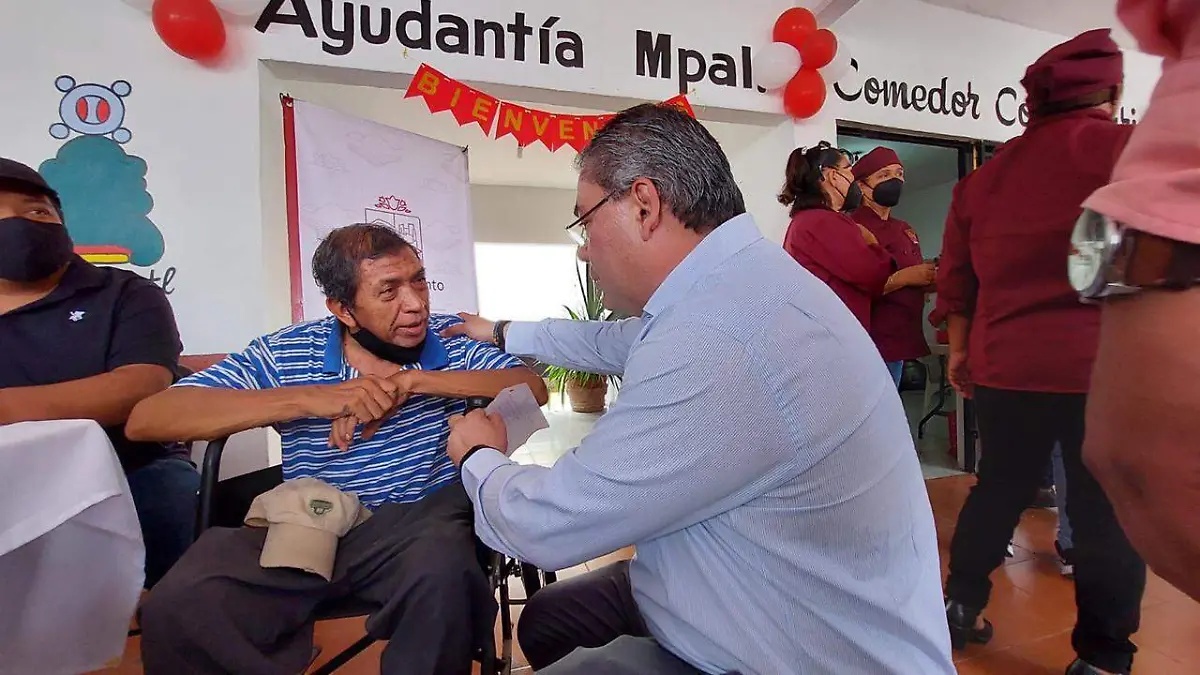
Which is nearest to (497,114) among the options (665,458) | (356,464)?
(356,464)

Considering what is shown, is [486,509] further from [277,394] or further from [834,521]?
[277,394]

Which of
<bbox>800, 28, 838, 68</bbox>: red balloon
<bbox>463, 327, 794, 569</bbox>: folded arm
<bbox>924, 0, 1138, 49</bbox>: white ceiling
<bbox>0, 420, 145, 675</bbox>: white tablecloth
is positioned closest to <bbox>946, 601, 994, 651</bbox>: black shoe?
<bbox>463, 327, 794, 569</bbox>: folded arm

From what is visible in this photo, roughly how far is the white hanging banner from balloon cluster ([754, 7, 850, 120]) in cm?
168

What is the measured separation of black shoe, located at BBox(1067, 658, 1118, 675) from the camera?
1531 millimetres

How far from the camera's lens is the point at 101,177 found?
2.34 metres

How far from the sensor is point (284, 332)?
143 cm

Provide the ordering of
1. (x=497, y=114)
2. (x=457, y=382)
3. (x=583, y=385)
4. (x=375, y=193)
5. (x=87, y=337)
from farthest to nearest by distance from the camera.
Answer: (x=583, y=385) → (x=497, y=114) → (x=375, y=193) → (x=87, y=337) → (x=457, y=382)

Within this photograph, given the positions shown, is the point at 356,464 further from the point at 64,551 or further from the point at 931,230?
the point at 931,230

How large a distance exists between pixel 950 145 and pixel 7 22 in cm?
479

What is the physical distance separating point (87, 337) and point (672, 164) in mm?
1503

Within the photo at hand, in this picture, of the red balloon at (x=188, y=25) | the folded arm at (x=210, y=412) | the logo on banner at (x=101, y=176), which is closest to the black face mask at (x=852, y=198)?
the folded arm at (x=210, y=412)

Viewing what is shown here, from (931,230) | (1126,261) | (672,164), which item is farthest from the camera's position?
(931,230)

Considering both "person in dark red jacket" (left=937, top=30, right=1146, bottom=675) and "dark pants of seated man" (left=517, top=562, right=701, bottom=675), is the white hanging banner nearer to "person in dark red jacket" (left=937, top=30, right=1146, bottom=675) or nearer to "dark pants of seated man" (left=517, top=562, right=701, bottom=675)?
"dark pants of seated man" (left=517, top=562, right=701, bottom=675)

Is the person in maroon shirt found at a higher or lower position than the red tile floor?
→ higher
